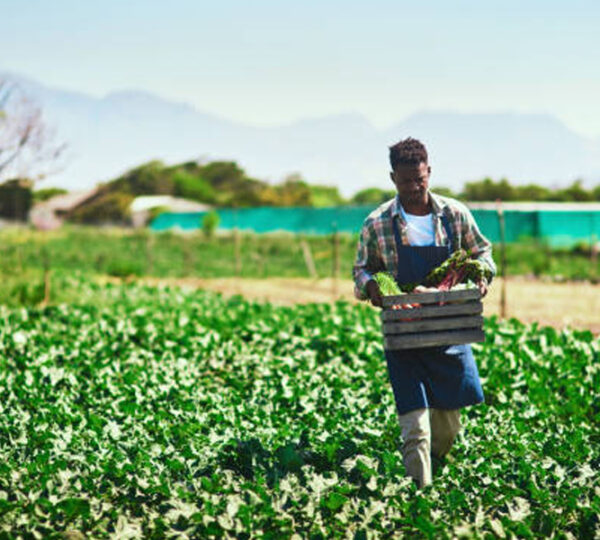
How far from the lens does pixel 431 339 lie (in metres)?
4.08

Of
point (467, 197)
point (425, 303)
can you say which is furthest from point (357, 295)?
point (467, 197)

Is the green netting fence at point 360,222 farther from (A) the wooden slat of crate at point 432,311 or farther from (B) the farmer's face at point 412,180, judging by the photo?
(A) the wooden slat of crate at point 432,311

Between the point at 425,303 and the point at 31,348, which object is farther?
the point at 31,348

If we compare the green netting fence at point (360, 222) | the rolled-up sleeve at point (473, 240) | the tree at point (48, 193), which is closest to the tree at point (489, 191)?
the green netting fence at point (360, 222)

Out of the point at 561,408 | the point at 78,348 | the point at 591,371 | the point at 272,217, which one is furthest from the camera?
the point at 272,217

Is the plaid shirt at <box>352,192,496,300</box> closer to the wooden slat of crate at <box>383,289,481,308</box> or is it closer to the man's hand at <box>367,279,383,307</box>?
the man's hand at <box>367,279,383,307</box>

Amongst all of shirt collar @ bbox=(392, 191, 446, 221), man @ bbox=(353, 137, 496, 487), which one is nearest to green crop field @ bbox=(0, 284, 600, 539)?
man @ bbox=(353, 137, 496, 487)

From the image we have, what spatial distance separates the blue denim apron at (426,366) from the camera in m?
4.22

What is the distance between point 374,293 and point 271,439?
129cm

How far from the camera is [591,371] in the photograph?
6.87m

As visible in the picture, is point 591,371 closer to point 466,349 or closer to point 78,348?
point 466,349

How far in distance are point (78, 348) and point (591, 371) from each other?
4.71 meters

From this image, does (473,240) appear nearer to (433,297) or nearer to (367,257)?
(433,297)

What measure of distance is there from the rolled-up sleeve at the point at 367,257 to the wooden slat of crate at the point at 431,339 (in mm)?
354
